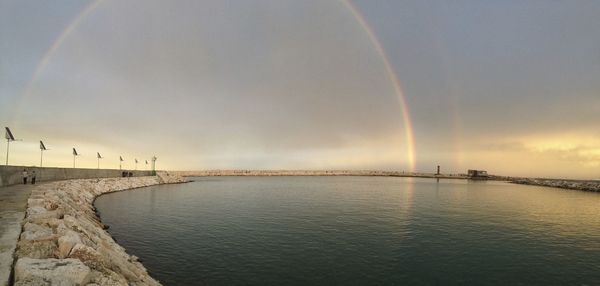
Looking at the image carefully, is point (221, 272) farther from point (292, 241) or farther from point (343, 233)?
point (343, 233)

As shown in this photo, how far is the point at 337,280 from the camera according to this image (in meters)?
14.2

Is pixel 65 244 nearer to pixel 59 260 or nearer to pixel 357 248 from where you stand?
pixel 59 260

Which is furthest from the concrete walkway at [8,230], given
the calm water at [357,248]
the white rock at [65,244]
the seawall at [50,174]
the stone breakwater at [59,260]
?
the seawall at [50,174]

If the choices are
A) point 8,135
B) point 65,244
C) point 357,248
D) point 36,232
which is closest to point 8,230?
point 36,232

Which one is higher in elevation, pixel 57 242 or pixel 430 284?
pixel 57 242

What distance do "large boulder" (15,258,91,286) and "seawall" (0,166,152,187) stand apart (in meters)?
31.8

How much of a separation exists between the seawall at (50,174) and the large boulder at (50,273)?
31816 millimetres

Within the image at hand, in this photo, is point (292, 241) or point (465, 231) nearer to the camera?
point (292, 241)

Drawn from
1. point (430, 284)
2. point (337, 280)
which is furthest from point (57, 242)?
point (430, 284)

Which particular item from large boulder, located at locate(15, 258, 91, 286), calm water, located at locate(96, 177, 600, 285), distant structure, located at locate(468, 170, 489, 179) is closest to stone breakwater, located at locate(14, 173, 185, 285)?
large boulder, located at locate(15, 258, 91, 286)

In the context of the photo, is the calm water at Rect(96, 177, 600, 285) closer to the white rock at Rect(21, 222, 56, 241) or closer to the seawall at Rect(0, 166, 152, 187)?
the white rock at Rect(21, 222, 56, 241)

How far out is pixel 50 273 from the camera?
8031mm

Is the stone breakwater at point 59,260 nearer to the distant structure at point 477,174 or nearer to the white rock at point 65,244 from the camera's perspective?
the white rock at point 65,244

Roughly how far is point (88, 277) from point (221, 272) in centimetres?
730
